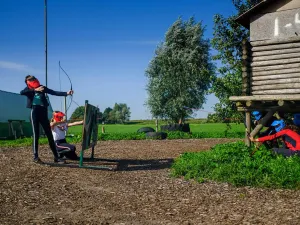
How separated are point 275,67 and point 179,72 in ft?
78.2

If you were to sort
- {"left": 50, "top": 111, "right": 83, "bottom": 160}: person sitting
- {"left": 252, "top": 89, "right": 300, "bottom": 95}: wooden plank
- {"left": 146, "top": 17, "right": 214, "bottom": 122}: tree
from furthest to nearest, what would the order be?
{"left": 146, "top": 17, "right": 214, "bottom": 122}: tree < {"left": 252, "top": 89, "right": 300, "bottom": 95}: wooden plank < {"left": 50, "top": 111, "right": 83, "bottom": 160}: person sitting

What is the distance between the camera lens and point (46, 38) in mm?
20422

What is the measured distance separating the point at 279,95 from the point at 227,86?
9.08 meters

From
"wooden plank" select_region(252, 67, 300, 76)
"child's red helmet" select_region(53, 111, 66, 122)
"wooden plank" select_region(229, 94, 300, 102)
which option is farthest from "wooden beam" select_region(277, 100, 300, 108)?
"child's red helmet" select_region(53, 111, 66, 122)

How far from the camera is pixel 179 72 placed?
35.3 m

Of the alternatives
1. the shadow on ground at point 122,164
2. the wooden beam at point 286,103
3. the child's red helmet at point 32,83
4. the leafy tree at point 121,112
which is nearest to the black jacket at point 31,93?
the child's red helmet at point 32,83

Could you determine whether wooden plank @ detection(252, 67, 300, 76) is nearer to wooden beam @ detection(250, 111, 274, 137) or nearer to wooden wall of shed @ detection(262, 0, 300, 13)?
wooden beam @ detection(250, 111, 274, 137)

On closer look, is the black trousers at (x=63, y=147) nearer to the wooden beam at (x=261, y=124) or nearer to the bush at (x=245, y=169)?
the bush at (x=245, y=169)

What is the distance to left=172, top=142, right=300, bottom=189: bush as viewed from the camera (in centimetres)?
705

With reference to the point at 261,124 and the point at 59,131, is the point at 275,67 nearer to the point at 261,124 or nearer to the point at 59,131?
the point at 261,124

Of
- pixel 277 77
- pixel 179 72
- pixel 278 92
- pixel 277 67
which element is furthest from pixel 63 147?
pixel 179 72

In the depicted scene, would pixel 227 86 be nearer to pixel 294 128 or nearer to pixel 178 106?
pixel 294 128

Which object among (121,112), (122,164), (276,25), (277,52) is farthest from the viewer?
(121,112)

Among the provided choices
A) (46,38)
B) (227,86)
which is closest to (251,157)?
(227,86)
